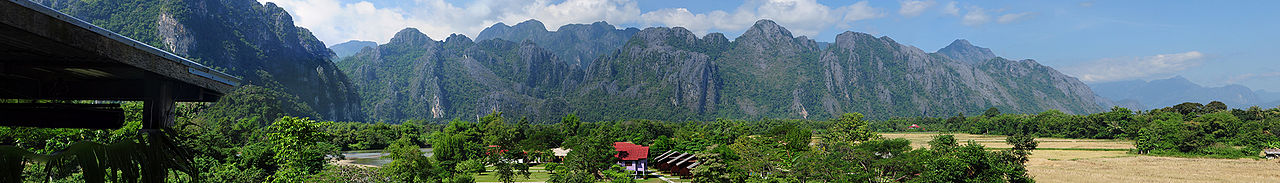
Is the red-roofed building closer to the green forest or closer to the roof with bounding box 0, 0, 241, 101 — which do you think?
the green forest

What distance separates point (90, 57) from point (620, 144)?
1657 inches

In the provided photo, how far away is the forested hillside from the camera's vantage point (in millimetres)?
107938

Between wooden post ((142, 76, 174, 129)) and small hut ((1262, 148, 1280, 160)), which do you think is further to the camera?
small hut ((1262, 148, 1280, 160))

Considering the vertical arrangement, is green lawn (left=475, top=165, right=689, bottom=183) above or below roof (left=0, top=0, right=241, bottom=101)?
below

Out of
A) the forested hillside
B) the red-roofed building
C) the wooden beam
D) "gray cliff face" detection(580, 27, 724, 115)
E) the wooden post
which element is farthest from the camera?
"gray cliff face" detection(580, 27, 724, 115)

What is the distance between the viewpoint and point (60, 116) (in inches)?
171

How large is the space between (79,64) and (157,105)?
394mm

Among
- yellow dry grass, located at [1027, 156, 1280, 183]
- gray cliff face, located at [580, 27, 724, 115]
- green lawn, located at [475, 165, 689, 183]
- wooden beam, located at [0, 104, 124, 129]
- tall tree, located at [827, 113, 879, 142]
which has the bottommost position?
yellow dry grass, located at [1027, 156, 1280, 183]

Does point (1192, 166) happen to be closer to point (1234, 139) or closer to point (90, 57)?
point (1234, 139)

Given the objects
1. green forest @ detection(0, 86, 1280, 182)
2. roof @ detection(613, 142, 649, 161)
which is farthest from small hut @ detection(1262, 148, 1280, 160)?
roof @ detection(613, 142, 649, 161)

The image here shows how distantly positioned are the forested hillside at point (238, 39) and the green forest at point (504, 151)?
95.0ft

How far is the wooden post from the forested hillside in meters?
123

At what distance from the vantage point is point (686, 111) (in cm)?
17262

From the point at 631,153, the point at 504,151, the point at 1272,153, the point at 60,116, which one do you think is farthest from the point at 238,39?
the point at 1272,153
